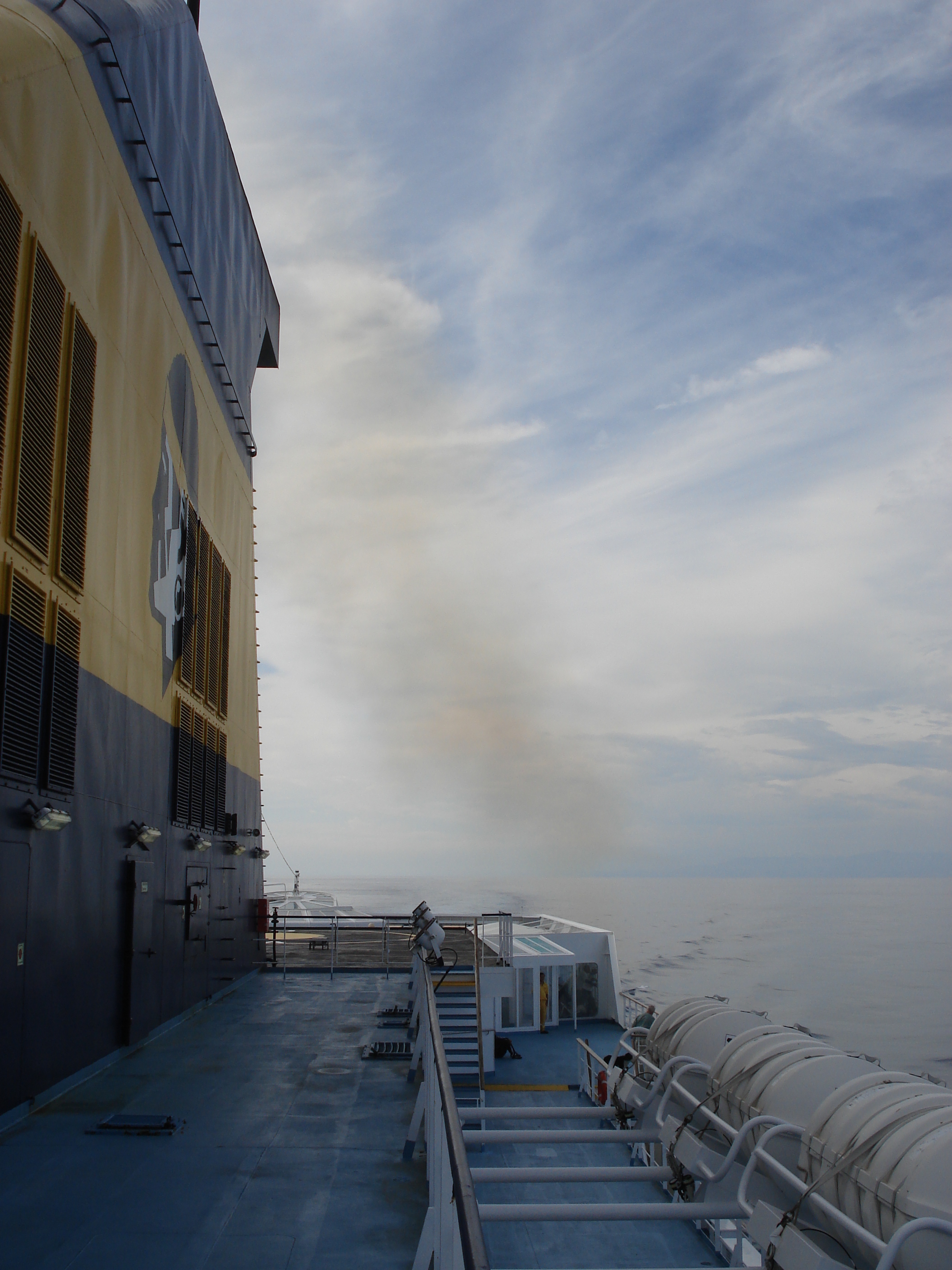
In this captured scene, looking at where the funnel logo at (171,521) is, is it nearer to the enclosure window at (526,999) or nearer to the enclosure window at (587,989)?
the enclosure window at (526,999)

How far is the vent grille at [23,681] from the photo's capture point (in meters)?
7.04

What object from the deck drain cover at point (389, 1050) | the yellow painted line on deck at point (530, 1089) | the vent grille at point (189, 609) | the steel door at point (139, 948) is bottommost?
the yellow painted line on deck at point (530, 1089)

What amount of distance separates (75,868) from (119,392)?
17.3ft

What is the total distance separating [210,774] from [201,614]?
270 centimetres

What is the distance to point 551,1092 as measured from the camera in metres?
17.4

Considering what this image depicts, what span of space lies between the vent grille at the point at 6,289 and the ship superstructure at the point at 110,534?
0.07ft

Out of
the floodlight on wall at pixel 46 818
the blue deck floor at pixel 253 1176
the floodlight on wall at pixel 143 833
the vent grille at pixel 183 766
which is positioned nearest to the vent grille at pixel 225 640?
the vent grille at pixel 183 766

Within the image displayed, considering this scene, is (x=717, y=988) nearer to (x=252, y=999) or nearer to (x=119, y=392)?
Answer: (x=252, y=999)

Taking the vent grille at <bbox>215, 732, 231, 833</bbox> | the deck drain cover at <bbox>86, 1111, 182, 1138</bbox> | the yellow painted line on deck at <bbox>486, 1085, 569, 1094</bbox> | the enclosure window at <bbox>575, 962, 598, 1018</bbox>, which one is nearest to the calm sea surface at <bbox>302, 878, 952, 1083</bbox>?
the enclosure window at <bbox>575, 962, 598, 1018</bbox>

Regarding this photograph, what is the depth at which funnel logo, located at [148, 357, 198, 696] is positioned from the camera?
1154cm

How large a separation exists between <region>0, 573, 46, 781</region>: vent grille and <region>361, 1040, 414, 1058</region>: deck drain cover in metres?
5.11

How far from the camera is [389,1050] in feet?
33.4

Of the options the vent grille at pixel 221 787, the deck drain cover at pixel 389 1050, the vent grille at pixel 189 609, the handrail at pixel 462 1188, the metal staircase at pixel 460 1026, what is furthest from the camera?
the vent grille at pixel 221 787

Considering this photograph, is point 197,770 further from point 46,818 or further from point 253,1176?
point 253,1176
